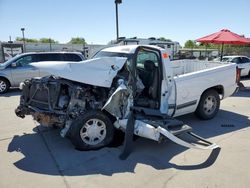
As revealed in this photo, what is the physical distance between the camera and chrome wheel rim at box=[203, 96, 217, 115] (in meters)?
6.53

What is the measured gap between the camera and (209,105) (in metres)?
6.61

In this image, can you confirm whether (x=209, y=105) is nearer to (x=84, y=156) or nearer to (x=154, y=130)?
(x=154, y=130)

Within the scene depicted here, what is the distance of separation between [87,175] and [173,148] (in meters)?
1.84

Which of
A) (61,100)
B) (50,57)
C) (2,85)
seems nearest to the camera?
(61,100)

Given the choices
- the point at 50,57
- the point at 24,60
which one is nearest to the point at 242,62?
the point at 50,57

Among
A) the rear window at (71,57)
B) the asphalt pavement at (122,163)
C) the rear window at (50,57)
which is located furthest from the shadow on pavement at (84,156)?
the rear window at (71,57)

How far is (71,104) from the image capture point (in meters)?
4.71

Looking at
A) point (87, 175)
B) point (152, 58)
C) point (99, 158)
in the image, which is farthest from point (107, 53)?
point (87, 175)

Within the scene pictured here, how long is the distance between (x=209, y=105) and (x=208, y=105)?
0.13ft

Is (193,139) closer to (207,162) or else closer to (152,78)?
(207,162)

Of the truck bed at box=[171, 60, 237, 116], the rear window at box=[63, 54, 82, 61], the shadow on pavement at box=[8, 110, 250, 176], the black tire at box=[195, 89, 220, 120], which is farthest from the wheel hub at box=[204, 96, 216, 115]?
the rear window at box=[63, 54, 82, 61]

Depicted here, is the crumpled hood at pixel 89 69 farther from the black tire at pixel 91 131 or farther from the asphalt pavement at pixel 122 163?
the asphalt pavement at pixel 122 163

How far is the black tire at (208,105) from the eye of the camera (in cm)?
640

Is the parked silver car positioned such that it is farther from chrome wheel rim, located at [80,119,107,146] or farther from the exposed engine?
chrome wheel rim, located at [80,119,107,146]
